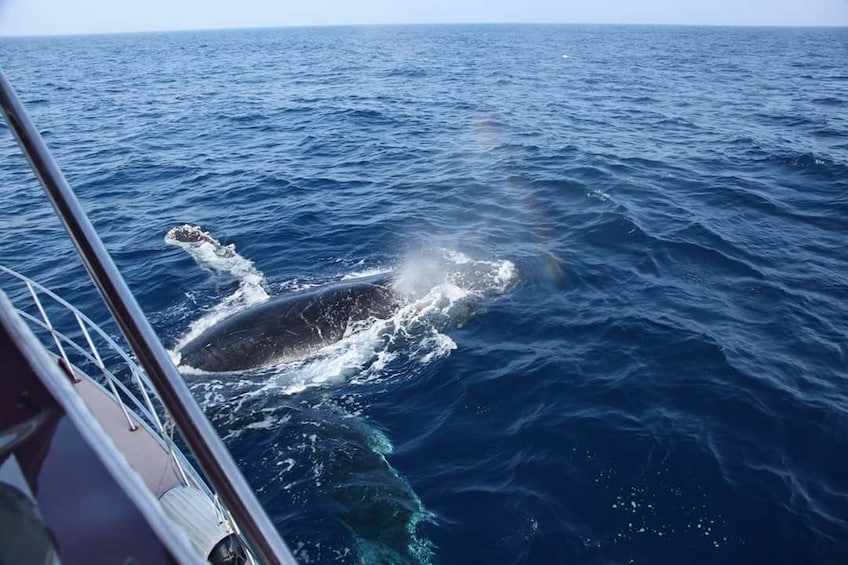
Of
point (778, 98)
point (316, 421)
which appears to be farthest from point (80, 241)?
point (778, 98)

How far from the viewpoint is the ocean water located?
8.08 meters

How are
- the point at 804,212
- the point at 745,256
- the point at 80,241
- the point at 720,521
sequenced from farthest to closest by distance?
the point at 804,212, the point at 745,256, the point at 720,521, the point at 80,241

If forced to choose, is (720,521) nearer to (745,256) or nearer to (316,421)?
(316,421)

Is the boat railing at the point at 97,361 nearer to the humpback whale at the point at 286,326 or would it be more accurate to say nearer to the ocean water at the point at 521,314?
the ocean water at the point at 521,314

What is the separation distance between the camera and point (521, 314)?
13398 mm

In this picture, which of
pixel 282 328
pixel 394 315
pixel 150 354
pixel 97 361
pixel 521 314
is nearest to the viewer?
pixel 150 354

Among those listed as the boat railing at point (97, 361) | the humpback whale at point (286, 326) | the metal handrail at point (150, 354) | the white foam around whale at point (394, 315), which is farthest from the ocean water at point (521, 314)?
the metal handrail at point (150, 354)

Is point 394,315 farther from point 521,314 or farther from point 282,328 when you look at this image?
point 521,314

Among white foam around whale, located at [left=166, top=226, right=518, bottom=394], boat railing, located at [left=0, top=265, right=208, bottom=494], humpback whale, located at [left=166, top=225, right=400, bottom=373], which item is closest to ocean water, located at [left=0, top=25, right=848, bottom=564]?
white foam around whale, located at [left=166, top=226, right=518, bottom=394]

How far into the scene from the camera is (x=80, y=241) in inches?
71.3

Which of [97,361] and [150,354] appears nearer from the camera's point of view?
[150,354]

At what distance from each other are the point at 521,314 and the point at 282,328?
18.8 ft

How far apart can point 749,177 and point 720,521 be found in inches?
708

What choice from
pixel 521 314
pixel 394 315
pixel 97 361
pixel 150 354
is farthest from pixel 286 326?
pixel 150 354
